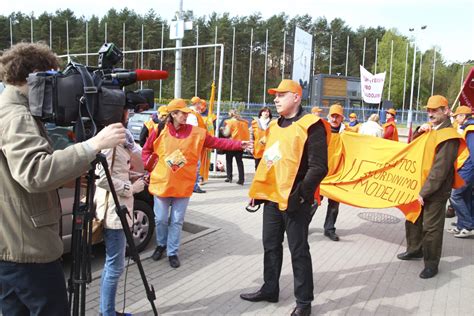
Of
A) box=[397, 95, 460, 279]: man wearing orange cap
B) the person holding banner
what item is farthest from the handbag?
the person holding banner

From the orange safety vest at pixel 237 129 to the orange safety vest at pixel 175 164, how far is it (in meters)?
6.50

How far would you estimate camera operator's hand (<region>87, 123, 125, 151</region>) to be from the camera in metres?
2.02

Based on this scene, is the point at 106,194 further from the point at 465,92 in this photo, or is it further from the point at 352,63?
the point at 352,63

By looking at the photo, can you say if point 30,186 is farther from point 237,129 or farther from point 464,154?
point 237,129

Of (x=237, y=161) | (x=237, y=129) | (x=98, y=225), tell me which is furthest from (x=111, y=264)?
(x=237, y=129)

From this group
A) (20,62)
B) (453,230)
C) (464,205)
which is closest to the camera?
(20,62)

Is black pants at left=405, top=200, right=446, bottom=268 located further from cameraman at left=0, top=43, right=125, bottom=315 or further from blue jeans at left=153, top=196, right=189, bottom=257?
cameraman at left=0, top=43, right=125, bottom=315

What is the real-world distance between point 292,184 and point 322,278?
165cm

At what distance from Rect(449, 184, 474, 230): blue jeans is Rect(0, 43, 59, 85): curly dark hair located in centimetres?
664

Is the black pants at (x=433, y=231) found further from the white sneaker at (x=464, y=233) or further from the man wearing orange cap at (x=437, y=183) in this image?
the white sneaker at (x=464, y=233)

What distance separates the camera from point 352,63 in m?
72.5

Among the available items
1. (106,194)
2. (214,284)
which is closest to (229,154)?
(214,284)

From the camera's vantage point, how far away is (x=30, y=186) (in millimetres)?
1936

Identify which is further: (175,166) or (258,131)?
(258,131)
